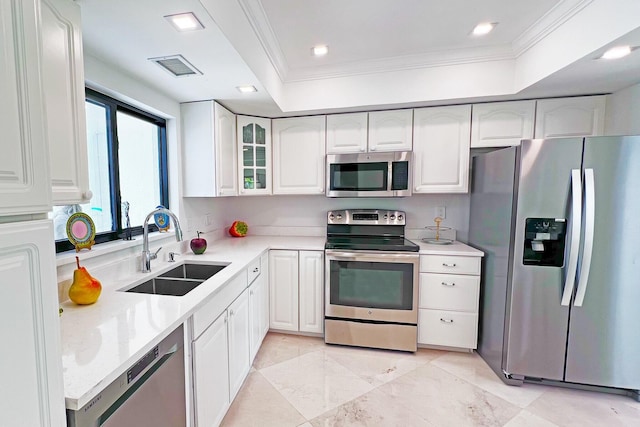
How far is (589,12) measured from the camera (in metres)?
1.55

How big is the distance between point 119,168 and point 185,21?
3.54ft

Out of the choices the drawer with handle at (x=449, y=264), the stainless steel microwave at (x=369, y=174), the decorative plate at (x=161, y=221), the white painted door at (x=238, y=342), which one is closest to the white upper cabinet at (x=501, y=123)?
the stainless steel microwave at (x=369, y=174)

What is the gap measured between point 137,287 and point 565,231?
275 cm

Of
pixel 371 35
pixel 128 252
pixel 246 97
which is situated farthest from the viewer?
pixel 246 97

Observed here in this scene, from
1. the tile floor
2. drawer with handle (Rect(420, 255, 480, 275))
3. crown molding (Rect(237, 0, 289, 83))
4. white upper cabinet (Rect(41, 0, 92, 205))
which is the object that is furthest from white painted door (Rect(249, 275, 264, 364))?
crown molding (Rect(237, 0, 289, 83))

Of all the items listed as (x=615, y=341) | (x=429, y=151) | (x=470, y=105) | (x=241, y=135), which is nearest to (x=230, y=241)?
(x=241, y=135)

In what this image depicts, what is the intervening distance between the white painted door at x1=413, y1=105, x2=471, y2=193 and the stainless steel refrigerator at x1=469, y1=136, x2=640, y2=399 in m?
0.47

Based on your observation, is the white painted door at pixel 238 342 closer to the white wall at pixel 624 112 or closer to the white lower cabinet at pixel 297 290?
the white lower cabinet at pixel 297 290

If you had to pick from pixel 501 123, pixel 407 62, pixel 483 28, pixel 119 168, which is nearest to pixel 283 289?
pixel 119 168

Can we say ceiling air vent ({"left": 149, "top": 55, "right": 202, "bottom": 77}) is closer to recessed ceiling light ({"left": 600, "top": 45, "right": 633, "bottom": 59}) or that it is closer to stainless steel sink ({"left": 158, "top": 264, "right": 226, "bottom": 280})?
stainless steel sink ({"left": 158, "top": 264, "right": 226, "bottom": 280})

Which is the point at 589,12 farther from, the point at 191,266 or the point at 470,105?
the point at 191,266

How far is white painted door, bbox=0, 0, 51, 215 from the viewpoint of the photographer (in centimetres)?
52

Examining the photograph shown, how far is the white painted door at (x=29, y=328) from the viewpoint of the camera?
0.51 m

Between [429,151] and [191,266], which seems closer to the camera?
[191,266]
